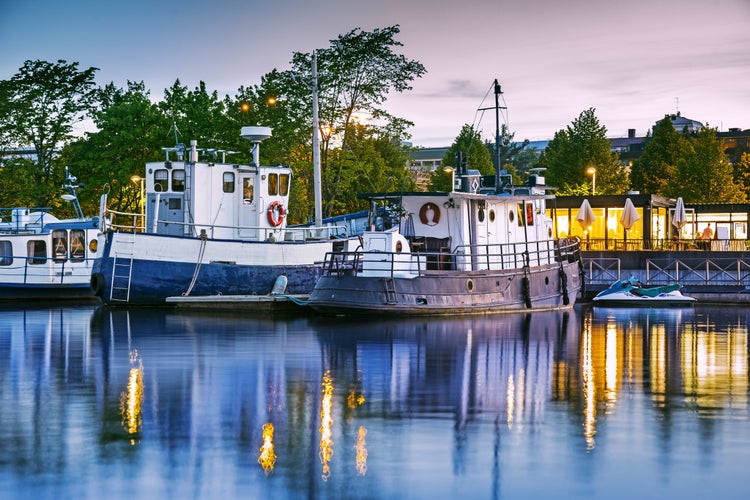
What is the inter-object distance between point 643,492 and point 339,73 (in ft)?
143

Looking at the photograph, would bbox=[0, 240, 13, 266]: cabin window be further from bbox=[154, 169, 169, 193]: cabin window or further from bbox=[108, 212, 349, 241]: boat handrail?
bbox=[154, 169, 169, 193]: cabin window

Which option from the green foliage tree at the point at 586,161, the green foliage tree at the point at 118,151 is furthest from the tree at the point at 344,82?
the green foliage tree at the point at 586,161

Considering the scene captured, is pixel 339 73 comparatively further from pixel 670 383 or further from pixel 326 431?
pixel 326 431

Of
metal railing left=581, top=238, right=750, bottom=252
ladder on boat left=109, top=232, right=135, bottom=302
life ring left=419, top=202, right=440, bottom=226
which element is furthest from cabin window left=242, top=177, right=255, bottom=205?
metal railing left=581, top=238, right=750, bottom=252

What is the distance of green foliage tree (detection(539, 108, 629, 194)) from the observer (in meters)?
78.6

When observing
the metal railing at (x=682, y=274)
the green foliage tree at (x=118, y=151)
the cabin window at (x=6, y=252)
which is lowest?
the metal railing at (x=682, y=274)

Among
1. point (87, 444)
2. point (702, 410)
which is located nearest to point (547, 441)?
point (702, 410)

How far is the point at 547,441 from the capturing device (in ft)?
43.2

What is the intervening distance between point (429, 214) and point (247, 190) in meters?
7.47

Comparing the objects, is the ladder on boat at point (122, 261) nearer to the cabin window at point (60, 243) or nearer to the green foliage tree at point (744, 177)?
the cabin window at point (60, 243)

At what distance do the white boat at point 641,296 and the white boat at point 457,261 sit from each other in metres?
1.53

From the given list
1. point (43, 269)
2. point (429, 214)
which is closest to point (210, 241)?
point (429, 214)

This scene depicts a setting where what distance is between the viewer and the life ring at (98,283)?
3409 centimetres

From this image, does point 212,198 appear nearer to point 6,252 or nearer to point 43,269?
point 43,269
